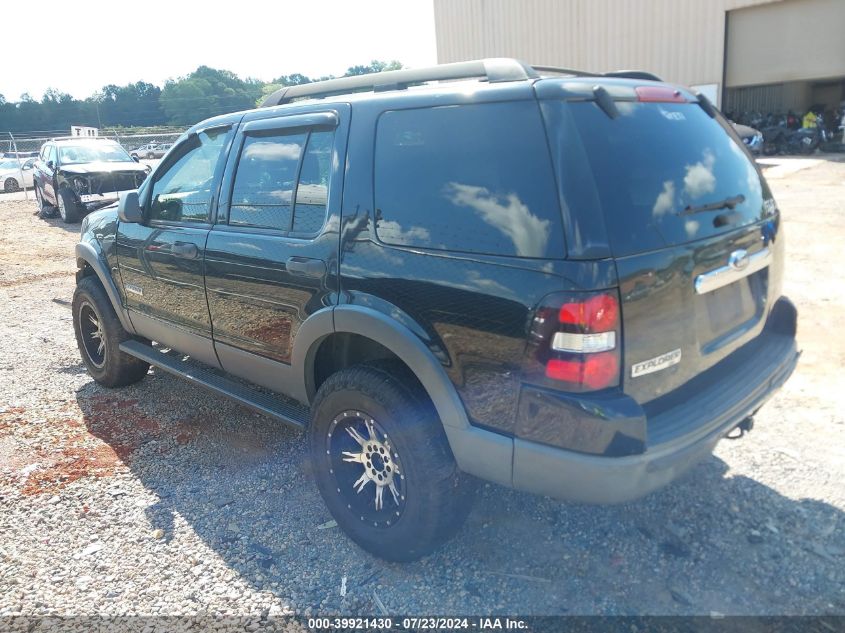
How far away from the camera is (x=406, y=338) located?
2594mm

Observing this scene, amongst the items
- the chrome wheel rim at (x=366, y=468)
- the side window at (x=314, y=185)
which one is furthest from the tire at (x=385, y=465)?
the side window at (x=314, y=185)

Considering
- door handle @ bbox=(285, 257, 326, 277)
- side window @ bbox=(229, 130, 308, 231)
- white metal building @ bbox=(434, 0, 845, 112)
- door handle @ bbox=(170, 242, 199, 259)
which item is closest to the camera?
door handle @ bbox=(285, 257, 326, 277)

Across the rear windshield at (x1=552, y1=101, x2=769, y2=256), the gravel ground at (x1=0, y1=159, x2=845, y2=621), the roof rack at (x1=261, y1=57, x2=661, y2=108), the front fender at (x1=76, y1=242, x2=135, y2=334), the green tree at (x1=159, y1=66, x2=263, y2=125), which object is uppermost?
the green tree at (x1=159, y1=66, x2=263, y2=125)

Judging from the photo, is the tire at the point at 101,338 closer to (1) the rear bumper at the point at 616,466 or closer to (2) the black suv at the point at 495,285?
(2) the black suv at the point at 495,285

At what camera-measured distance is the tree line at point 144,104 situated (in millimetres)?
63344

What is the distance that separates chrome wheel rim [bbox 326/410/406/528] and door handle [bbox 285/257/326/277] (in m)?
0.65

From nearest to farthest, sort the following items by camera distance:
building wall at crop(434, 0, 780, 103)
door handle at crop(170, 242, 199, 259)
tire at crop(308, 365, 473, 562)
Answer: tire at crop(308, 365, 473, 562) → door handle at crop(170, 242, 199, 259) → building wall at crop(434, 0, 780, 103)

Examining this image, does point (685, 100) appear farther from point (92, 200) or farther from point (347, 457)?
point (92, 200)

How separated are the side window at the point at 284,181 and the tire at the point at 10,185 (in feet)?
89.8

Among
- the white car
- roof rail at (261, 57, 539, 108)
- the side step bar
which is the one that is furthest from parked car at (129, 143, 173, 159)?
roof rail at (261, 57, 539, 108)

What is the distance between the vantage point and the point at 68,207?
1445 centimetres

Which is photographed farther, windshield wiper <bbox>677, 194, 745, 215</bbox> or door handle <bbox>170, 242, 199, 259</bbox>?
door handle <bbox>170, 242, 199, 259</bbox>

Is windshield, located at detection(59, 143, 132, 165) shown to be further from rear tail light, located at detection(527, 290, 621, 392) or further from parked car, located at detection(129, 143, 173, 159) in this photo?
parked car, located at detection(129, 143, 173, 159)

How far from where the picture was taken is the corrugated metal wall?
26.0 metres
